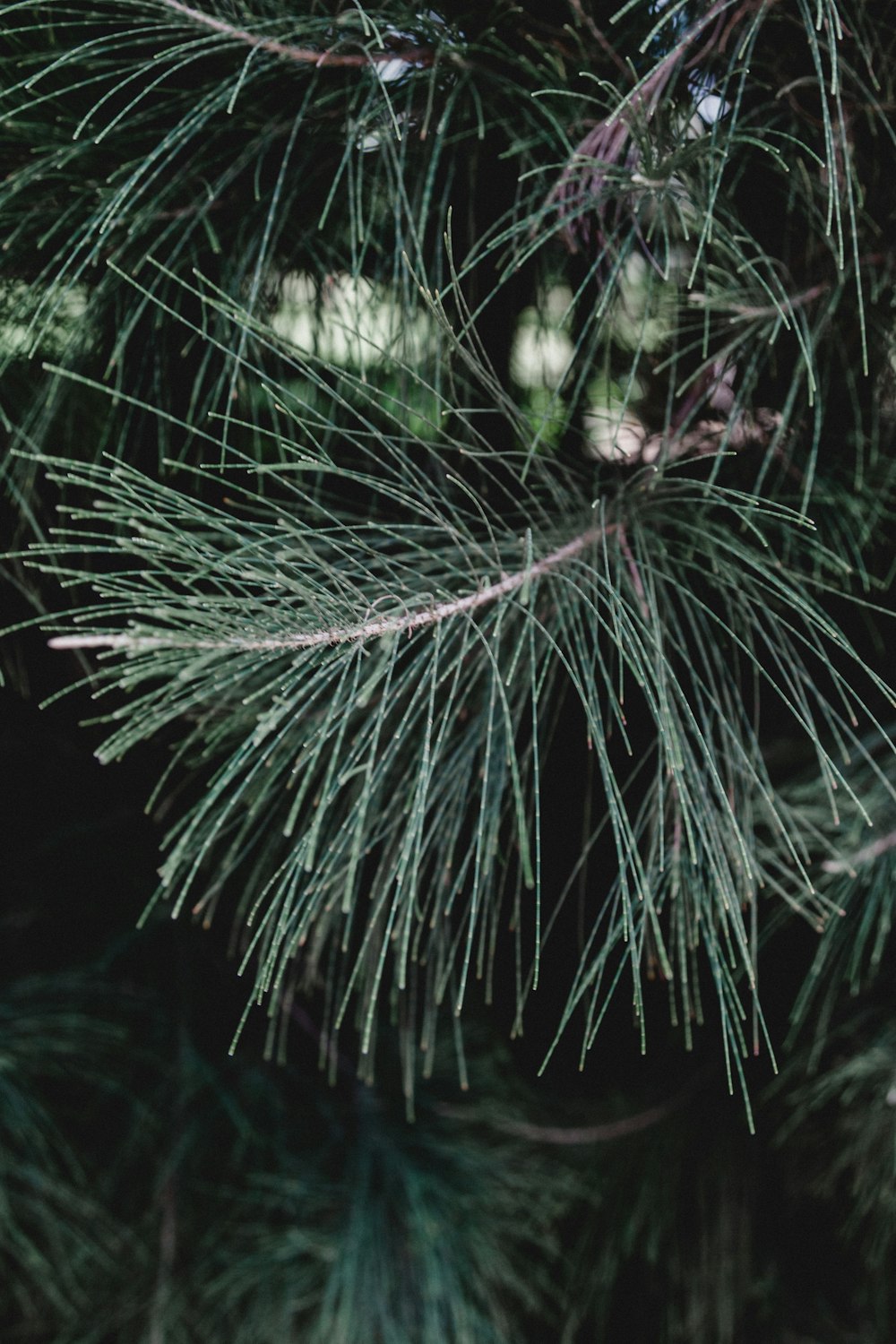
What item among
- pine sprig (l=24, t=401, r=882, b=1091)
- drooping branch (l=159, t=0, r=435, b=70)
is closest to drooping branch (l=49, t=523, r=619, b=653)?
pine sprig (l=24, t=401, r=882, b=1091)

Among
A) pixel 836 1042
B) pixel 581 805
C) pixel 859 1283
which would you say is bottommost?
pixel 859 1283

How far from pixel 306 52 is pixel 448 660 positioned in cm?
32

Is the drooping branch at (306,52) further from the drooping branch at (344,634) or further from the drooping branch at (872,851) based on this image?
the drooping branch at (872,851)

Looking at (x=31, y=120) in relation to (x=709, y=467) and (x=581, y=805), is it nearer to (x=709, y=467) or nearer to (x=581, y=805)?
(x=709, y=467)

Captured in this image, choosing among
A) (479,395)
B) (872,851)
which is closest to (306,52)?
(479,395)

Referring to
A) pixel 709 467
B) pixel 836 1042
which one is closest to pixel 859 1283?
pixel 836 1042

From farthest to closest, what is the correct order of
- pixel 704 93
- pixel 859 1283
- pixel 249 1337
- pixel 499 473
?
pixel 859 1283 < pixel 249 1337 < pixel 499 473 < pixel 704 93

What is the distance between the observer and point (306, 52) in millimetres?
504

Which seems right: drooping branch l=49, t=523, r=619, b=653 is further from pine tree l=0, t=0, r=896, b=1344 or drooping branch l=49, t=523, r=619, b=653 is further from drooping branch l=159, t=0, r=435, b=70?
drooping branch l=159, t=0, r=435, b=70

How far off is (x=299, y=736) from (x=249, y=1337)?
1.80 feet

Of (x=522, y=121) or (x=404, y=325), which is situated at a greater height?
(x=522, y=121)

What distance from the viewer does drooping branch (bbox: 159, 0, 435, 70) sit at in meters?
0.47

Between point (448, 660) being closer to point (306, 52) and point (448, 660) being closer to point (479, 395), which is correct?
point (479, 395)

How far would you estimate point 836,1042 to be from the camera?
82cm
